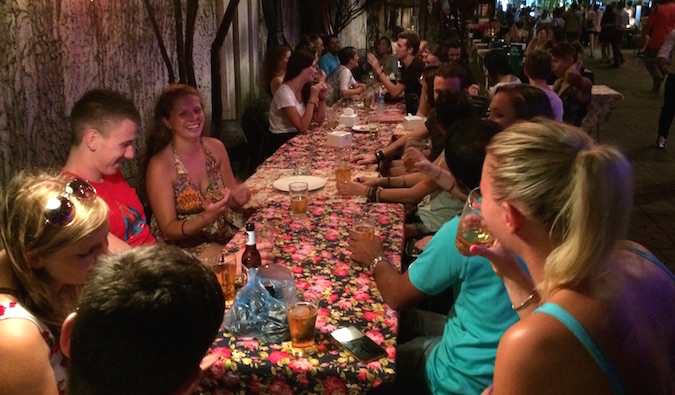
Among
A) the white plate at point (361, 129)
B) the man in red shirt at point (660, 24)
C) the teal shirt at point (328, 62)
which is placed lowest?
the white plate at point (361, 129)

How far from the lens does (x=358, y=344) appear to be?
1.78 m

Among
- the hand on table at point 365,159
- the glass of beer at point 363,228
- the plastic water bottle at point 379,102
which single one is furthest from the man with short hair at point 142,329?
the plastic water bottle at point 379,102

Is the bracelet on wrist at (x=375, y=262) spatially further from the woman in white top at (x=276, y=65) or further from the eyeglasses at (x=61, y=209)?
the woman in white top at (x=276, y=65)

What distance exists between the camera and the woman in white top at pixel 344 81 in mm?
7410

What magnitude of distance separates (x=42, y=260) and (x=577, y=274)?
1.34 metres

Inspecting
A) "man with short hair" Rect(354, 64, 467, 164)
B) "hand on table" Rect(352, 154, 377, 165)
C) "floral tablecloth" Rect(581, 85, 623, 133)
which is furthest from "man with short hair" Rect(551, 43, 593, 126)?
"hand on table" Rect(352, 154, 377, 165)

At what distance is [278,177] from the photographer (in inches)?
145

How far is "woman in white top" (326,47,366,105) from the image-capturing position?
7410 millimetres

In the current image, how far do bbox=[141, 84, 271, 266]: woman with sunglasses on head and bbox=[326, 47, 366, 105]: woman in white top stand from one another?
4270 millimetres

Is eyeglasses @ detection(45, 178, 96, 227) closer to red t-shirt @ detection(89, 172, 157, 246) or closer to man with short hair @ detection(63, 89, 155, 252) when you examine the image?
man with short hair @ detection(63, 89, 155, 252)

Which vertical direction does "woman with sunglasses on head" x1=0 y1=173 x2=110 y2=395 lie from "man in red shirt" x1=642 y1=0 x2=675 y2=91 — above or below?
below

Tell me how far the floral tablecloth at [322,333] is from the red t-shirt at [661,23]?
10.1 m

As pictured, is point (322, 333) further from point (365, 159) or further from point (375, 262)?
point (365, 159)

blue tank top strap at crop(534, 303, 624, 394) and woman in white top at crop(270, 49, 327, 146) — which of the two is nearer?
blue tank top strap at crop(534, 303, 624, 394)
